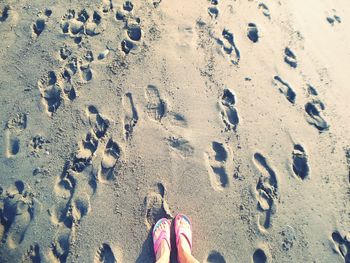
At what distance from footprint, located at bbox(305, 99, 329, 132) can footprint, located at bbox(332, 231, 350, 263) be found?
115cm

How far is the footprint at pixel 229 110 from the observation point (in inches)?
127

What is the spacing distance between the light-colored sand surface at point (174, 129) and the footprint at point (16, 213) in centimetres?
1

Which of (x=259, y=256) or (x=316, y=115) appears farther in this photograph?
(x=316, y=115)

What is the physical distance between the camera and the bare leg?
8.80 ft

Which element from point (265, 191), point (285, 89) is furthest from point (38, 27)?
point (265, 191)

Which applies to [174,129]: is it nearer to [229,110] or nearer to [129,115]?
[129,115]

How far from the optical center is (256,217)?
9.42 ft

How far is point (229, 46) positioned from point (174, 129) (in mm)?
1349

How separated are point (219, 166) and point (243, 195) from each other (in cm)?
38

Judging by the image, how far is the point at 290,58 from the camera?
3.64 metres

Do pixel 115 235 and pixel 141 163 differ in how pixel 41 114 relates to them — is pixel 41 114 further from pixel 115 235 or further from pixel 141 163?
pixel 115 235

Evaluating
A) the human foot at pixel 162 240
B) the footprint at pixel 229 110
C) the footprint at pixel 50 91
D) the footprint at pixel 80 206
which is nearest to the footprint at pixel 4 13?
the footprint at pixel 50 91

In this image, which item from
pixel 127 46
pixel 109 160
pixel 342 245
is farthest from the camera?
pixel 127 46

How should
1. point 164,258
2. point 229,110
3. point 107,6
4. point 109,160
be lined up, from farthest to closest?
point 107,6 < point 229,110 < point 109,160 < point 164,258
